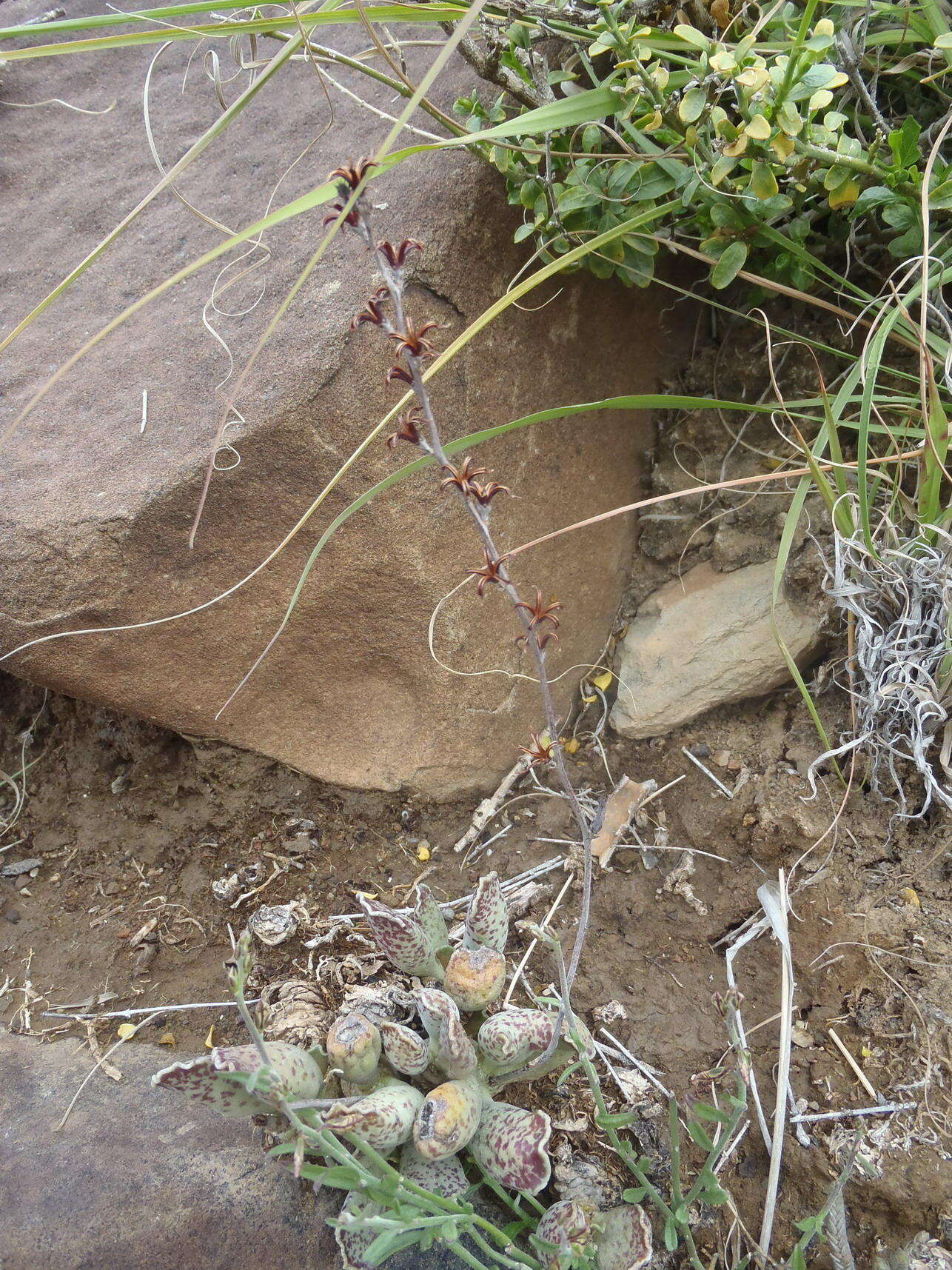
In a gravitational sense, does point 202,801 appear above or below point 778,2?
below

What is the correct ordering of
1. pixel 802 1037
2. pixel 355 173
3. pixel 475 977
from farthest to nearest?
pixel 802 1037 → pixel 475 977 → pixel 355 173

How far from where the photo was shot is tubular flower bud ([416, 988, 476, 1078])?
3.79ft

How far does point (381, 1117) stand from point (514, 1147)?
0.18 metres

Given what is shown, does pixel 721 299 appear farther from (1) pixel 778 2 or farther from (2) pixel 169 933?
(2) pixel 169 933

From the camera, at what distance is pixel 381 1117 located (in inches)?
42.7

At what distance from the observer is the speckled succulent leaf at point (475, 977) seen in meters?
1.24

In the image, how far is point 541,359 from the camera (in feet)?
5.59

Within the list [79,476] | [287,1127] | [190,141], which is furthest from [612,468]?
[287,1127]

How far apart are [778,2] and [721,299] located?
0.52 m

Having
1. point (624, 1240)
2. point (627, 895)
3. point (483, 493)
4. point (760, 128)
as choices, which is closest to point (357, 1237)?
point (624, 1240)

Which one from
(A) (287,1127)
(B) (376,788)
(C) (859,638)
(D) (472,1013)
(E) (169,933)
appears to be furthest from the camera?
(B) (376,788)

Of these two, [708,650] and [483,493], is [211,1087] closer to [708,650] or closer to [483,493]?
[483,493]

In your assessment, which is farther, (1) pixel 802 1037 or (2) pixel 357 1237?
(1) pixel 802 1037

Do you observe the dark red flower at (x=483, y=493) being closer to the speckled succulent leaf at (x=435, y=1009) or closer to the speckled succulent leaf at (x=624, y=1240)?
the speckled succulent leaf at (x=435, y=1009)
